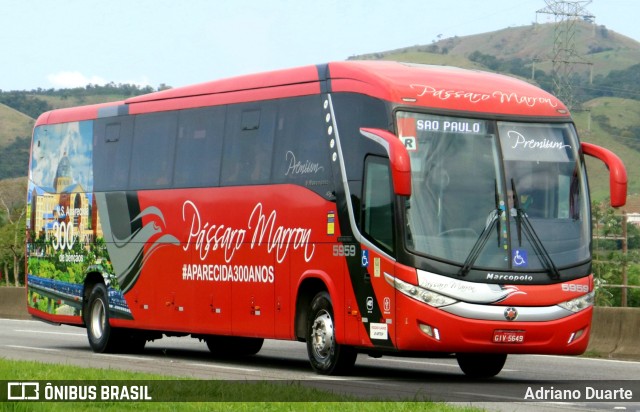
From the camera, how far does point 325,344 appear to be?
18.4 m

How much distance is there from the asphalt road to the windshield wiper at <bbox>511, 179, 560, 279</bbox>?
4.42 ft

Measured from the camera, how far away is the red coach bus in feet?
55.7

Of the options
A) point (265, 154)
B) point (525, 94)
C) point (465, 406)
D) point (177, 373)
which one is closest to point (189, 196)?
point (265, 154)

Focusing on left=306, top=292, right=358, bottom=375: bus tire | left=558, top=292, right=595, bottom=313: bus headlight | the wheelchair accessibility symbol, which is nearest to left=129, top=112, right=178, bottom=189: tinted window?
left=306, top=292, right=358, bottom=375: bus tire

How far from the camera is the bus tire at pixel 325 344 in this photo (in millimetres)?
18141

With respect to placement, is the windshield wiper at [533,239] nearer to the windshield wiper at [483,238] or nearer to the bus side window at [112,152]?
the windshield wiper at [483,238]

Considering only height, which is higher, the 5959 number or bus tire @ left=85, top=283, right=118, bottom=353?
the 5959 number

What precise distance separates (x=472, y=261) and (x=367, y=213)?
56.9 inches

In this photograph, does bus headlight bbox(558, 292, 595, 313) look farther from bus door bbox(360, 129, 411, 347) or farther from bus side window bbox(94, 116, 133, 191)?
bus side window bbox(94, 116, 133, 191)

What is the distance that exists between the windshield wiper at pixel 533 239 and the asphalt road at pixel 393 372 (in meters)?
1.35

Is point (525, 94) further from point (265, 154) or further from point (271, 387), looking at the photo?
point (271, 387)

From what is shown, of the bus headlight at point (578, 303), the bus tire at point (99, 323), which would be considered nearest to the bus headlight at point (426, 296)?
the bus headlight at point (578, 303)

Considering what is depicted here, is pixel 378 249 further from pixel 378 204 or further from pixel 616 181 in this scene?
pixel 616 181

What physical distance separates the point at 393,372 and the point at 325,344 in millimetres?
1511
